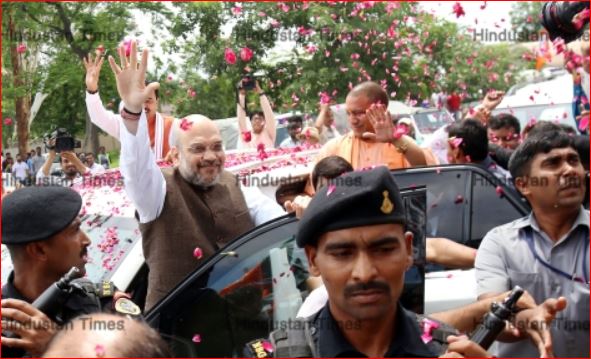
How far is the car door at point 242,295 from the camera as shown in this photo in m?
3.40

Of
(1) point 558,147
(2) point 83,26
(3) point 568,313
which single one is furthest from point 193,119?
(3) point 568,313

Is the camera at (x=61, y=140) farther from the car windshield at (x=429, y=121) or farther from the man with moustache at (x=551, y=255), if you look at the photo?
the car windshield at (x=429, y=121)

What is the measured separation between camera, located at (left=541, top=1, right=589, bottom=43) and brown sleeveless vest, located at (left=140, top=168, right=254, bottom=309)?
1.69m

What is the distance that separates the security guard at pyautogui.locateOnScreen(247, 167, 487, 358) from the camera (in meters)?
2.29

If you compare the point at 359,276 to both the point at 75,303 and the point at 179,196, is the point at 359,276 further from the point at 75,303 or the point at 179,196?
the point at 179,196

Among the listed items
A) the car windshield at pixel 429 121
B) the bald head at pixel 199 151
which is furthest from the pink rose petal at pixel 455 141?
the car windshield at pixel 429 121

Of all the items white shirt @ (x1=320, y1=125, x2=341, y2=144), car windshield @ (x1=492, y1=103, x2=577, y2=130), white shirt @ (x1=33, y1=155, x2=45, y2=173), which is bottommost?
white shirt @ (x1=33, y1=155, x2=45, y2=173)

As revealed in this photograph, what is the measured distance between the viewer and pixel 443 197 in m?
4.07

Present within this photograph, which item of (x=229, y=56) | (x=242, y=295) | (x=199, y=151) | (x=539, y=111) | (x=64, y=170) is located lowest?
(x=242, y=295)

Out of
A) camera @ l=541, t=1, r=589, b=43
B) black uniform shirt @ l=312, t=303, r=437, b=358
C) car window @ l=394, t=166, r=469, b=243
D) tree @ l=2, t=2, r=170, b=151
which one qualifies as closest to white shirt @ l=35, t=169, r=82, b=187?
tree @ l=2, t=2, r=170, b=151

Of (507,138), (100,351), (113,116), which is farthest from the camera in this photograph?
(507,138)

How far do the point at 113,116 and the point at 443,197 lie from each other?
1.71 m

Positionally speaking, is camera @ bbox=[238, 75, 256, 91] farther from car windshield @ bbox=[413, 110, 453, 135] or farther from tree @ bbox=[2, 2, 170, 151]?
car windshield @ bbox=[413, 110, 453, 135]

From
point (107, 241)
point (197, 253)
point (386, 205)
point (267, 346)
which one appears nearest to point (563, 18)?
point (386, 205)
